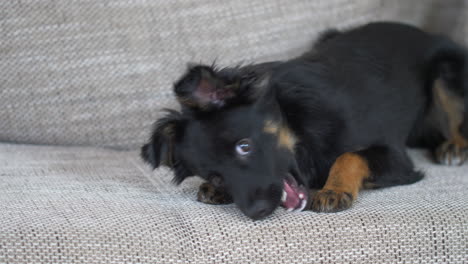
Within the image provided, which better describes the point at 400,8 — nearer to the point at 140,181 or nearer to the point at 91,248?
the point at 140,181

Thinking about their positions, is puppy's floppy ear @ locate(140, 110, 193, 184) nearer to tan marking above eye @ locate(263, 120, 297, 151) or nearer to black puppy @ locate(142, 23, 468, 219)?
black puppy @ locate(142, 23, 468, 219)

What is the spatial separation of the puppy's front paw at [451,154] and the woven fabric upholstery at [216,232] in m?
0.91

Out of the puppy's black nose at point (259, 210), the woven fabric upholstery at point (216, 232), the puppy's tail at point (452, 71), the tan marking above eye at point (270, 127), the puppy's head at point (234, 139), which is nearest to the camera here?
the woven fabric upholstery at point (216, 232)

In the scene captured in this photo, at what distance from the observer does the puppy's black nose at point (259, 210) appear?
1.93m

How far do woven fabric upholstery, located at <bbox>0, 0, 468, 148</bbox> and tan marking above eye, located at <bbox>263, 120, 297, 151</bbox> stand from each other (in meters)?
1.04

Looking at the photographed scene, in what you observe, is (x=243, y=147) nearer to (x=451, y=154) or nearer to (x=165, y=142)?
(x=165, y=142)

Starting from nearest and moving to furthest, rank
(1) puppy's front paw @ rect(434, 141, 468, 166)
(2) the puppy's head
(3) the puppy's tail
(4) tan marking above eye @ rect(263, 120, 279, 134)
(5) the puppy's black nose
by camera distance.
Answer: (5) the puppy's black nose < (2) the puppy's head < (4) tan marking above eye @ rect(263, 120, 279, 134) < (1) puppy's front paw @ rect(434, 141, 468, 166) < (3) the puppy's tail

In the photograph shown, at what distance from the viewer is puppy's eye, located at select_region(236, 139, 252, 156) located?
2111 millimetres

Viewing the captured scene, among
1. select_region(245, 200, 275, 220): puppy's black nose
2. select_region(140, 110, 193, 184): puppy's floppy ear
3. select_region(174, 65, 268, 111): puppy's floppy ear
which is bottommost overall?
select_region(245, 200, 275, 220): puppy's black nose

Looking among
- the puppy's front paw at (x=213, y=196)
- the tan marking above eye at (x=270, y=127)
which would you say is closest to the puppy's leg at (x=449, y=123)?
the tan marking above eye at (x=270, y=127)

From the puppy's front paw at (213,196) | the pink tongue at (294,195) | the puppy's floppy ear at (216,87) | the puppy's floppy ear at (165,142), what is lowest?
the puppy's front paw at (213,196)

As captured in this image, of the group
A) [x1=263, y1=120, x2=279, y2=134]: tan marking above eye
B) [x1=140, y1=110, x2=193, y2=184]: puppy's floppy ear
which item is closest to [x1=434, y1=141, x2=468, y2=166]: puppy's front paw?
[x1=263, y1=120, x2=279, y2=134]: tan marking above eye

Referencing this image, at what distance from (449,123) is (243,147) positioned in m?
1.71

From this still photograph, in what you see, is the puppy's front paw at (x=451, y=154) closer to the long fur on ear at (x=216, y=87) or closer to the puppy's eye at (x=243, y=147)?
the long fur on ear at (x=216, y=87)
